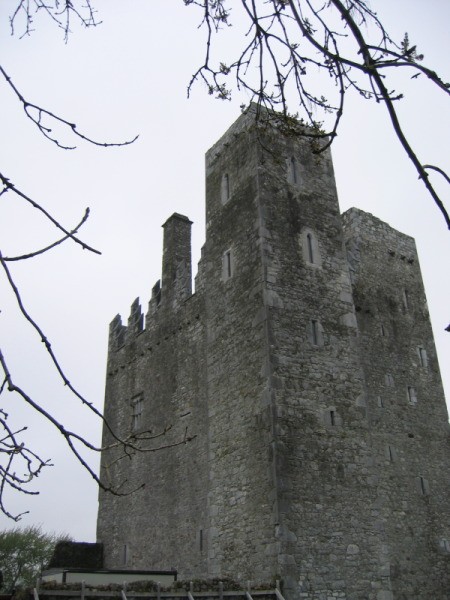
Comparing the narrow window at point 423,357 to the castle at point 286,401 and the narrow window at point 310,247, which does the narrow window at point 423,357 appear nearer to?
the castle at point 286,401

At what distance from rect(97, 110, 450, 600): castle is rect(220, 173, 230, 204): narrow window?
30 mm

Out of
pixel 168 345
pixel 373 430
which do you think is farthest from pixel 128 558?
pixel 373 430

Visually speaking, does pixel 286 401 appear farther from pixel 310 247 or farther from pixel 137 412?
pixel 137 412

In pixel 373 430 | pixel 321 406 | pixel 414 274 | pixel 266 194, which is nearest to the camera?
pixel 321 406

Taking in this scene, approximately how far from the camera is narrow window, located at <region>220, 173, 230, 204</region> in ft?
48.7

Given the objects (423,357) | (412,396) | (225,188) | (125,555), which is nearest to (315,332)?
(225,188)

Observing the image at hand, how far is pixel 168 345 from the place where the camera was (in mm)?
17328

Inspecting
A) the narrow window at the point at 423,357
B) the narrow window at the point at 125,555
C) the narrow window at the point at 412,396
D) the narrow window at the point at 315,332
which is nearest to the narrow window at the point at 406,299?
the narrow window at the point at 423,357

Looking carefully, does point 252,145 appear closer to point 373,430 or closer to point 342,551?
point 373,430

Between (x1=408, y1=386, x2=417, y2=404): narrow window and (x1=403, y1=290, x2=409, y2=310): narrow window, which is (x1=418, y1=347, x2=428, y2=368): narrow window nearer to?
(x1=408, y1=386, x2=417, y2=404): narrow window

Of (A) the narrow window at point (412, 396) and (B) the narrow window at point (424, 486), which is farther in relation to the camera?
(A) the narrow window at point (412, 396)

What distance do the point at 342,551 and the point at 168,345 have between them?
7791 millimetres

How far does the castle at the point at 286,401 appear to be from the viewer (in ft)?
36.9

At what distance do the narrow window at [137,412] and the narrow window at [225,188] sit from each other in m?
6.50
